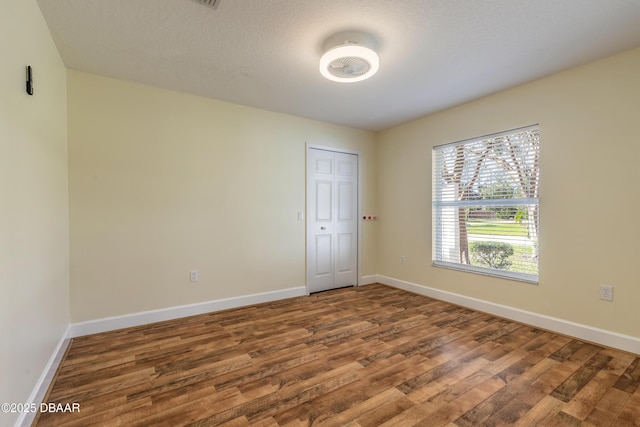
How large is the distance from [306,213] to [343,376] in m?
2.40

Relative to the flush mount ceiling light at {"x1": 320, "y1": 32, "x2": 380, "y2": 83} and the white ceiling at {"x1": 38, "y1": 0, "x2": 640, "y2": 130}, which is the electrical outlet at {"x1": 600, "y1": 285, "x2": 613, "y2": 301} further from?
the flush mount ceiling light at {"x1": 320, "y1": 32, "x2": 380, "y2": 83}

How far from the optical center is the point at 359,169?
4.66 m

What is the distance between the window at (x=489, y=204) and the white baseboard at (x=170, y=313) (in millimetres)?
2234

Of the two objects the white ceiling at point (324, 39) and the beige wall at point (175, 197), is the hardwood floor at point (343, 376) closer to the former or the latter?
the beige wall at point (175, 197)

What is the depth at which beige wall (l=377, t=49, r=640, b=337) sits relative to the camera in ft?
7.81

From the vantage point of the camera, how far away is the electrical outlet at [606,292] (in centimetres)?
247

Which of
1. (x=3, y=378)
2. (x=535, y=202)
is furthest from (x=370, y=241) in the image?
(x=3, y=378)

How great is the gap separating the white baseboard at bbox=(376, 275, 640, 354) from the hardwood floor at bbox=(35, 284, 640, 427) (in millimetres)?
102

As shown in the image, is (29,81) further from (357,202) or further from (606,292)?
(606,292)

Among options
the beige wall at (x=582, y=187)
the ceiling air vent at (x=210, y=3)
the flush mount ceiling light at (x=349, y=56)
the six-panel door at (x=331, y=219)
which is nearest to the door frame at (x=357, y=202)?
the six-panel door at (x=331, y=219)

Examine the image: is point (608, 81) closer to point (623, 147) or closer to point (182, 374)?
point (623, 147)

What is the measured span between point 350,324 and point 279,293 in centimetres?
122

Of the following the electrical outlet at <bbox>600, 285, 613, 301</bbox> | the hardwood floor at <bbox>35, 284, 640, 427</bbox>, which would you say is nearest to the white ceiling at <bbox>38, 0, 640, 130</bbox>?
the electrical outlet at <bbox>600, 285, 613, 301</bbox>

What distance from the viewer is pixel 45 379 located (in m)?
1.95
